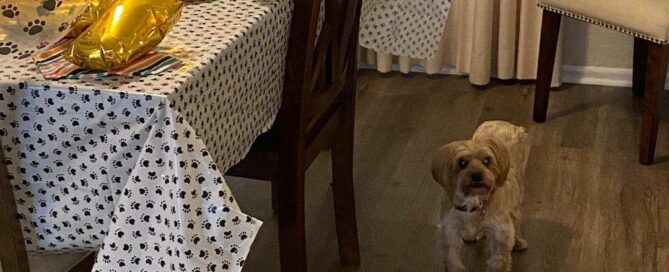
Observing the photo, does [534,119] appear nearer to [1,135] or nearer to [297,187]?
[297,187]

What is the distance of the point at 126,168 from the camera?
1.30m

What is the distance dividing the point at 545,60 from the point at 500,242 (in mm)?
948

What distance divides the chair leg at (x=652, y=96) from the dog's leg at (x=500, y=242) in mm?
719

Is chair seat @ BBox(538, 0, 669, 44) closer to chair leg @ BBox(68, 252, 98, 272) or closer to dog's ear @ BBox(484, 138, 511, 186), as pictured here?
dog's ear @ BBox(484, 138, 511, 186)

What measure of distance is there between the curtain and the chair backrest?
1199mm

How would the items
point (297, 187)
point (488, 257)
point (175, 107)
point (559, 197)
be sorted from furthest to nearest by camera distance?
1. point (559, 197)
2. point (488, 257)
3. point (297, 187)
4. point (175, 107)

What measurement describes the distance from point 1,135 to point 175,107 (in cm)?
25

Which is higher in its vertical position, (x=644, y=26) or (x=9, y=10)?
(x=9, y=10)

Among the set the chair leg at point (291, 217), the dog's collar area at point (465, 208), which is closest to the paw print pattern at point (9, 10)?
the chair leg at point (291, 217)

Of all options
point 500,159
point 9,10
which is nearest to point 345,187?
point 500,159

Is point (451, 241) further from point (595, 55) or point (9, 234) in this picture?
point (595, 55)

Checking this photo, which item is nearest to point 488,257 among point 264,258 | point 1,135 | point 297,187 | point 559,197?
point 559,197

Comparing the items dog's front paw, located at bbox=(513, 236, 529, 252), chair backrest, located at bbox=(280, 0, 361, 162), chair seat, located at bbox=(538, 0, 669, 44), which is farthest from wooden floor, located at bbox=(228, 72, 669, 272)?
chair backrest, located at bbox=(280, 0, 361, 162)

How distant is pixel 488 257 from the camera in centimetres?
233
